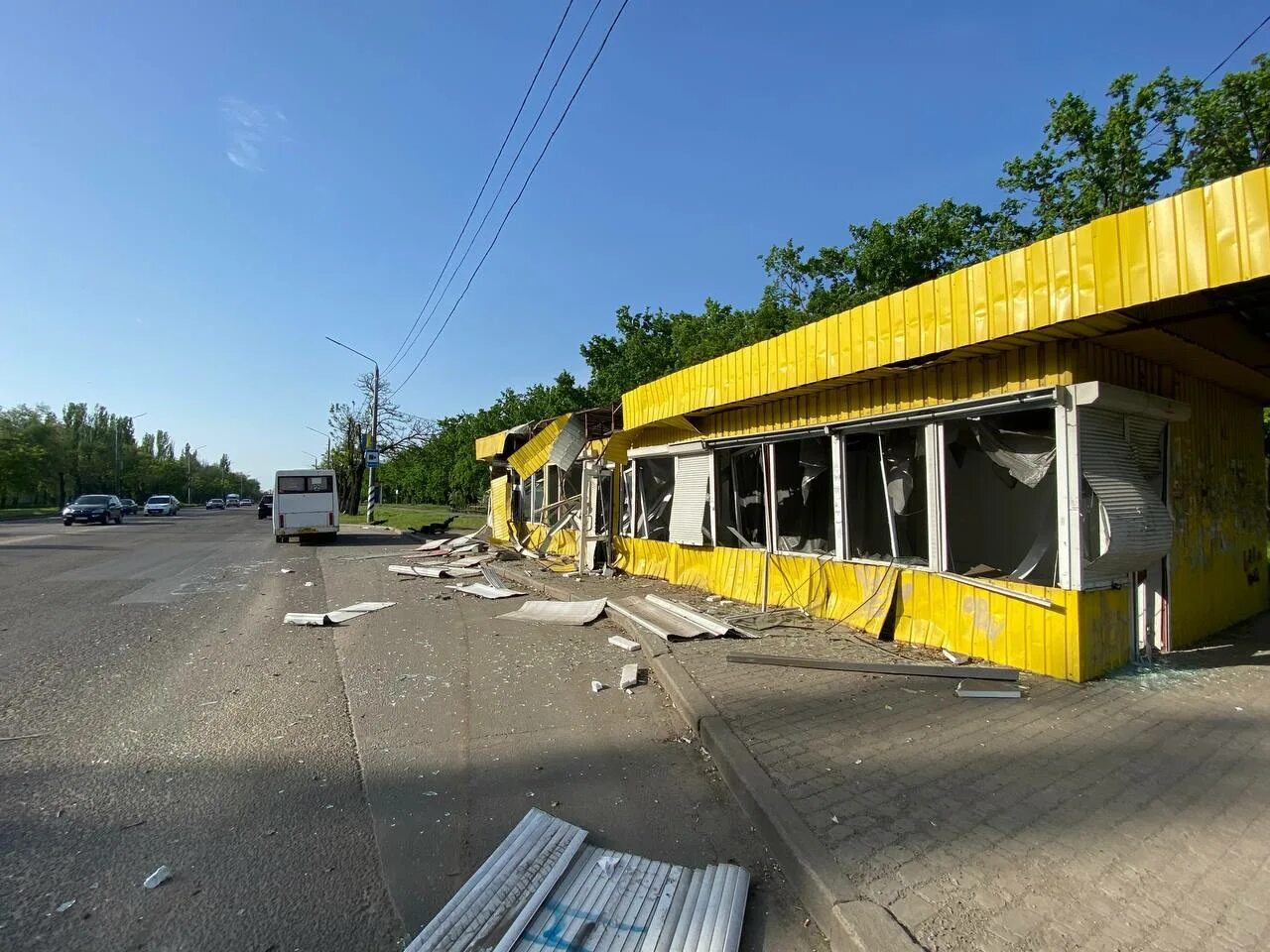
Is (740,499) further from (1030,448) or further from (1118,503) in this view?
(1118,503)

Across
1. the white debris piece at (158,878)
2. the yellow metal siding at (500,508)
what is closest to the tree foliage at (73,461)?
the yellow metal siding at (500,508)

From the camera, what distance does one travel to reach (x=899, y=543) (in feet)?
24.6

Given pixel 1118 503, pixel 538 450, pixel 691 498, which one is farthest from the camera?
pixel 538 450

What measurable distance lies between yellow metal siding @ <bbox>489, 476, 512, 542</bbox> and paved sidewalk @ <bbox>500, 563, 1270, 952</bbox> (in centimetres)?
1695

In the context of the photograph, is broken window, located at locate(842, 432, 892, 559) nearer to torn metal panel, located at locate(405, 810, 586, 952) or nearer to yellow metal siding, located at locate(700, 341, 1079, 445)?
yellow metal siding, located at locate(700, 341, 1079, 445)

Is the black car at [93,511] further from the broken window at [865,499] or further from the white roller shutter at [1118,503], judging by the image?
the white roller shutter at [1118,503]

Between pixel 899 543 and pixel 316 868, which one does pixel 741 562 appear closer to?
pixel 899 543

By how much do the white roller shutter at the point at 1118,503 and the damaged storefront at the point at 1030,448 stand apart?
3cm

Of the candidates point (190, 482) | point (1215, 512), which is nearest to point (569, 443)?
point (1215, 512)

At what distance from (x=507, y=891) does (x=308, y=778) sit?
1867 mm

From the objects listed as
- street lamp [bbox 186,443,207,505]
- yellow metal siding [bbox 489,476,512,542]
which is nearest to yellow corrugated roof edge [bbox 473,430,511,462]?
yellow metal siding [bbox 489,476,512,542]

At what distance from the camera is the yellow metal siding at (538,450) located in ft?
49.0

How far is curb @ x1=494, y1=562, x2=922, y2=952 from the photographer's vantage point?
7.98 ft

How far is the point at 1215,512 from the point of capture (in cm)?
727
